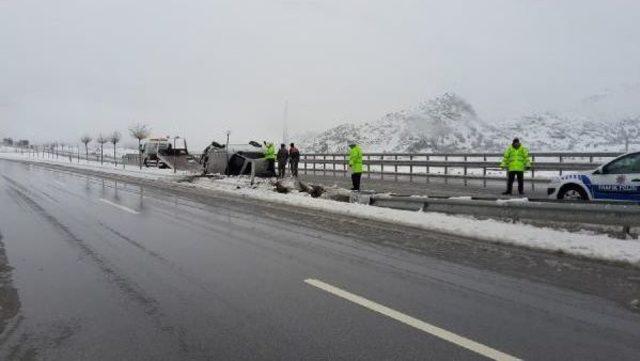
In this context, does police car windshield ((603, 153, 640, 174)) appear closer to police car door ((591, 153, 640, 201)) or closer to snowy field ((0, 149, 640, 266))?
police car door ((591, 153, 640, 201))

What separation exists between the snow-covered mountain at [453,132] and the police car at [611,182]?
1530 inches

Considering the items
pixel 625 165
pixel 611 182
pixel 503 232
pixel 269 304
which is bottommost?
pixel 269 304

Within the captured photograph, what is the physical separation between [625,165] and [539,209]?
3020 millimetres

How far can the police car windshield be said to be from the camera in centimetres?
1144

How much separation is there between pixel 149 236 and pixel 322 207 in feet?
18.4

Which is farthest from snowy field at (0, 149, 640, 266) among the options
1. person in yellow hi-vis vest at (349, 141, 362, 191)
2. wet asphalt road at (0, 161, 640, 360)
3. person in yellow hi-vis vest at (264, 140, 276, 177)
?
person in yellow hi-vis vest at (264, 140, 276, 177)

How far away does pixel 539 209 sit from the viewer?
9.94m

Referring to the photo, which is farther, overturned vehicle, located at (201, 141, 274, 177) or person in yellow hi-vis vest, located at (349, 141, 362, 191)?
overturned vehicle, located at (201, 141, 274, 177)

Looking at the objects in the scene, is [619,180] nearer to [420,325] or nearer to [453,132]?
[420,325]

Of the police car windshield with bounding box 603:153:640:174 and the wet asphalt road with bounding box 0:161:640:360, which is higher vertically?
the police car windshield with bounding box 603:153:640:174

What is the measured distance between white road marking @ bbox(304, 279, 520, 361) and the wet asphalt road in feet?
0.26

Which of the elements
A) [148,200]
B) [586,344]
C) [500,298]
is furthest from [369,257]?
[148,200]

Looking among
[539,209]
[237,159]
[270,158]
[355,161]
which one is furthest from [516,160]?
[237,159]

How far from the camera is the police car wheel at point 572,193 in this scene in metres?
12.4
